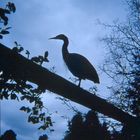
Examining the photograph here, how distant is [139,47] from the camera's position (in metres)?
15.1

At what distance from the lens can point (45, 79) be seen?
2020 millimetres

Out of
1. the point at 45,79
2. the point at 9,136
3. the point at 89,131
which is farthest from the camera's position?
the point at 89,131

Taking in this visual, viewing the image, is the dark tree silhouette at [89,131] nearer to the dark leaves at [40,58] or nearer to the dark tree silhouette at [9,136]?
the dark leaves at [40,58]

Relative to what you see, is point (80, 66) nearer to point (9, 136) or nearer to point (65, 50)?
point (65, 50)

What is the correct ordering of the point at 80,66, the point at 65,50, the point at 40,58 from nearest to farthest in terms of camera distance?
the point at 40,58, the point at 80,66, the point at 65,50

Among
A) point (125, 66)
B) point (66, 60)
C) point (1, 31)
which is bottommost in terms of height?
point (1, 31)

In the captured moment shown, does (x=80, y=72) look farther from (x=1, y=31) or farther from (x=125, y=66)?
(x=125, y=66)

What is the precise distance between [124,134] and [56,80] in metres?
1.16

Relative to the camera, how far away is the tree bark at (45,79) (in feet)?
6.09

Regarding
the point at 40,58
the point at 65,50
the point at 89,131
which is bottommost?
the point at 40,58

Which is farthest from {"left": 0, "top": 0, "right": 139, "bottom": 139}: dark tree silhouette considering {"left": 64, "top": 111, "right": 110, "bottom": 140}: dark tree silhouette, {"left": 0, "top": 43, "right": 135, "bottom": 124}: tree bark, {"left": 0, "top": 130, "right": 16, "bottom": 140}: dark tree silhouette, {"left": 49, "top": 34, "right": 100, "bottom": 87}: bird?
{"left": 64, "top": 111, "right": 110, "bottom": 140}: dark tree silhouette

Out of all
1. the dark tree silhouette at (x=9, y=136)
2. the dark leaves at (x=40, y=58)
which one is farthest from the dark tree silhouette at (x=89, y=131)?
the dark tree silhouette at (x=9, y=136)

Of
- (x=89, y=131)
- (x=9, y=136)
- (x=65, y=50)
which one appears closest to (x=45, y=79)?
(x=9, y=136)

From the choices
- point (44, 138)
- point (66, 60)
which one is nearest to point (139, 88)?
point (66, 60)
